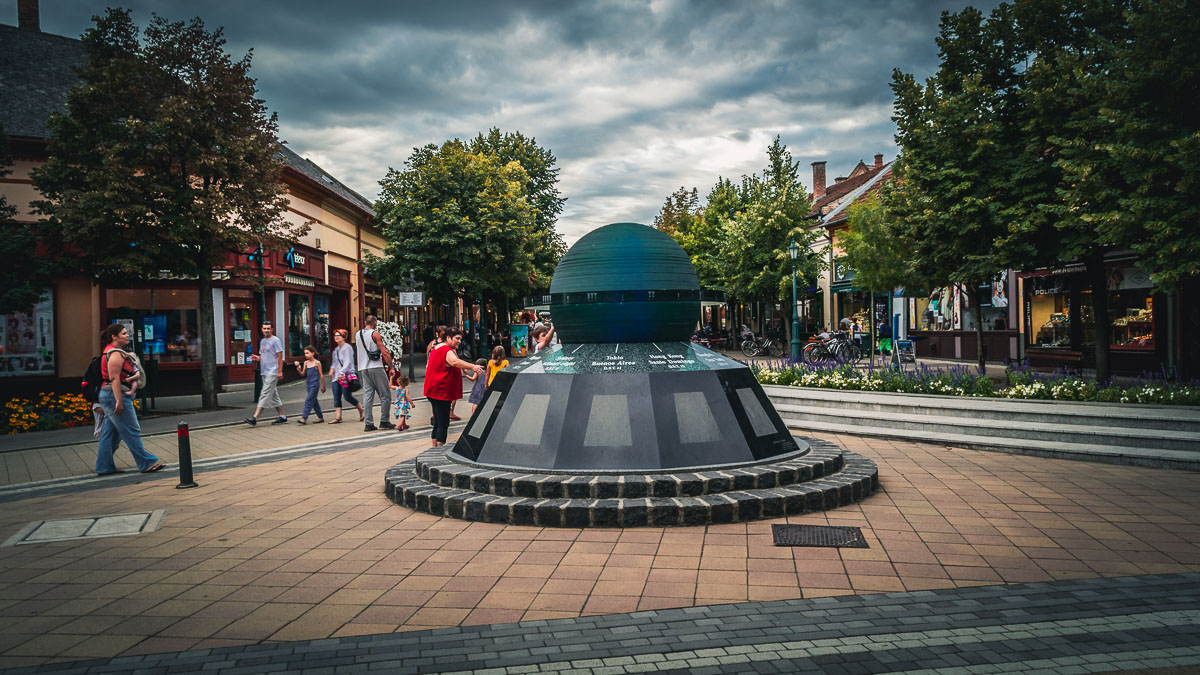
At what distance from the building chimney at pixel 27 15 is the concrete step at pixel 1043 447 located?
91.7 ft

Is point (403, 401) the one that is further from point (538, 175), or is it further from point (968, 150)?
point (538, 175)

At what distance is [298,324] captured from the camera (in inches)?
1059

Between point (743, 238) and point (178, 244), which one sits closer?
point (178, 244)

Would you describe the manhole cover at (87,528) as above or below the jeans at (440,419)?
below

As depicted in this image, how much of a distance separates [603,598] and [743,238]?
29072 millimetres

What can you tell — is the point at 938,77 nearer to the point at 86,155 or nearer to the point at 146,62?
the point at 146,62

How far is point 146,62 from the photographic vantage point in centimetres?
1598

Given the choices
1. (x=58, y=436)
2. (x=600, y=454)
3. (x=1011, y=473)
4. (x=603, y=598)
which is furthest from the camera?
(x=58, y=436)

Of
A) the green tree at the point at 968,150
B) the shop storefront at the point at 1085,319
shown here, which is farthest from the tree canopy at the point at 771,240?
the green tree at the point at 968,150

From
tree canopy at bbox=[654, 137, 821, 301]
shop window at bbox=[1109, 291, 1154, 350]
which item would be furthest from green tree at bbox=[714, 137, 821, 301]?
shop window at bbox=[1109, 291, 1154, 350]

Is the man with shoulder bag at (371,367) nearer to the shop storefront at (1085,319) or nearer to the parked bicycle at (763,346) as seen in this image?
the shop storefront at (1085,319)

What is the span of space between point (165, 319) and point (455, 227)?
10532 mm

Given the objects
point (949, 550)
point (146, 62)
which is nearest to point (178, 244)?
point (146, 62)

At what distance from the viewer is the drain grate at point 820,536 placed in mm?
5652
